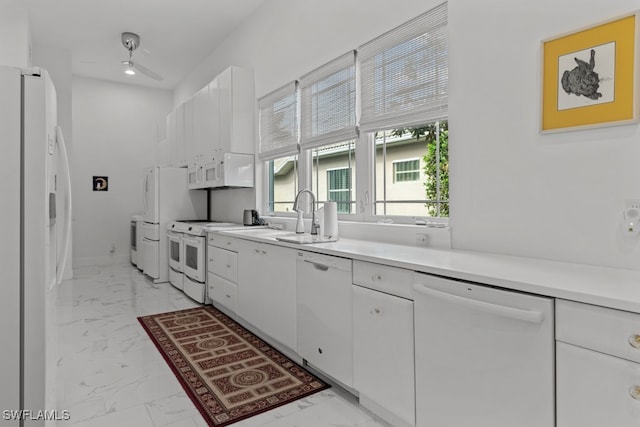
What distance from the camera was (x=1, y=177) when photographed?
1.38 meters

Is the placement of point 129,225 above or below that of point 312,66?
below

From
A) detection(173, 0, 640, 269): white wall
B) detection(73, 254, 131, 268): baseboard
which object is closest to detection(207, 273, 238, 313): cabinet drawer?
detection(173, 0, 640, 269): white wall

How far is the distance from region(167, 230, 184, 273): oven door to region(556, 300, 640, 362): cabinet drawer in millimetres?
4253

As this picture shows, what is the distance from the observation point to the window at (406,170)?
2.66 meters

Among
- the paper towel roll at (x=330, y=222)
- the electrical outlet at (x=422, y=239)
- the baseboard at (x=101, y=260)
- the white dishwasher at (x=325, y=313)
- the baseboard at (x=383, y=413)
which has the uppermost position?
the paper towel roll at (x=330, y=222)

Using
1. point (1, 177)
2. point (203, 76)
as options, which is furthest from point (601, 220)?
point (203, 76)

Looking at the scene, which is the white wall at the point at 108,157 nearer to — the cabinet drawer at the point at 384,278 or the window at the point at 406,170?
the window at the point at 406,170

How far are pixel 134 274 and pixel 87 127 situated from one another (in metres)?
2.78

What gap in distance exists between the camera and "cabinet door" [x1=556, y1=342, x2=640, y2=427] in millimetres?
1052

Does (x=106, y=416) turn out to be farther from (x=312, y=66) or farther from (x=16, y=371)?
(x=312, y=66)

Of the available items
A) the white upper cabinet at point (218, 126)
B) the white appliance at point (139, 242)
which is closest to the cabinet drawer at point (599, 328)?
the white upper cabinet at point (218, 126)

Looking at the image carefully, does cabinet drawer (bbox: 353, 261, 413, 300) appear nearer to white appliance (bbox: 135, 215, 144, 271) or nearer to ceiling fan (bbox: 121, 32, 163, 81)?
ceiling fan (bbox: 121, 32, 163, 81)

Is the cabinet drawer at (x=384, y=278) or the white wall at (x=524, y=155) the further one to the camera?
the cabinet drawer at (x=384, y=278)

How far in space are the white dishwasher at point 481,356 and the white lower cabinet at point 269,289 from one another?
1.12 m
